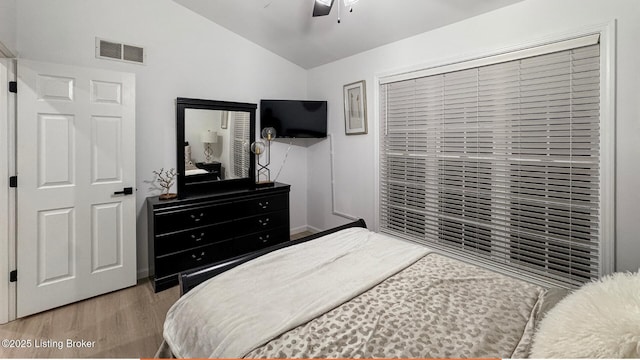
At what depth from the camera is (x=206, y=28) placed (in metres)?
3.32

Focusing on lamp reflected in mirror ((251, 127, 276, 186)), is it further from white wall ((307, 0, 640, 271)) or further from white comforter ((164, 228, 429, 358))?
white comforter ((164, 228, 429, 358))

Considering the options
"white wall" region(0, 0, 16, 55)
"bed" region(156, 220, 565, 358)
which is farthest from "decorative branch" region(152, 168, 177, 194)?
"bed" region(156, 220, 565, 358)

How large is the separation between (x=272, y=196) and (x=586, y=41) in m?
3.04

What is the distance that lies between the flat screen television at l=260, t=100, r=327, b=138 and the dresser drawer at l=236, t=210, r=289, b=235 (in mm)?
1063

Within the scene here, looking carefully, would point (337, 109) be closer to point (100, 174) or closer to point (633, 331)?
point (100, 174)

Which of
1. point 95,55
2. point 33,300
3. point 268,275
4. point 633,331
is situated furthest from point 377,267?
point 95,55

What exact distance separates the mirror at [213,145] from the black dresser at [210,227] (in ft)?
0.91

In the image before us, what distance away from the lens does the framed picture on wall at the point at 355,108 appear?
345 centimetres

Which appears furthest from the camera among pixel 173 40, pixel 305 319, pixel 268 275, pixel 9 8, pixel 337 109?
pixel 337 109

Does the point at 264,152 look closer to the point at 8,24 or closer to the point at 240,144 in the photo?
the point at 240,144

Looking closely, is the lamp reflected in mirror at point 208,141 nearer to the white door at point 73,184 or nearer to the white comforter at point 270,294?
the white door at point 73,184

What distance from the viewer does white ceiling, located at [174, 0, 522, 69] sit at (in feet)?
8.27

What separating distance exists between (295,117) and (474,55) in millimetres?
2157

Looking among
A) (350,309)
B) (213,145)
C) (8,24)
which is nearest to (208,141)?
(213,145)
